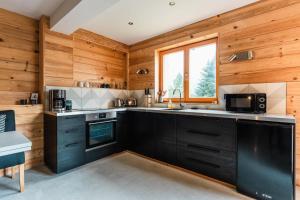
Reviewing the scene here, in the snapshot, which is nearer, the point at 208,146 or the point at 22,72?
the point at 208,146

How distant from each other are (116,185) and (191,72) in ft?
7.60

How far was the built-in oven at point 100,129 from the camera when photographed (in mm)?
2730

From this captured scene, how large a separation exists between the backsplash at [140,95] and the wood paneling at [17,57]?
0.38m

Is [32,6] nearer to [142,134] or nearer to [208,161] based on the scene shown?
[142,134]

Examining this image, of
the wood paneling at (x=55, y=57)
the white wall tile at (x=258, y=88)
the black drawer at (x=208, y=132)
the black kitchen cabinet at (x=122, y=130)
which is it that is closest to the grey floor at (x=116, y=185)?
the black drawer at (x=208, y=132)

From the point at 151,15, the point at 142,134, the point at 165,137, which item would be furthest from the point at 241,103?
the point at 151,15

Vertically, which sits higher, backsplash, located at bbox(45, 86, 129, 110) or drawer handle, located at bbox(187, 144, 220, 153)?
backsplash, located at bbox(45, 86, 129, 110)

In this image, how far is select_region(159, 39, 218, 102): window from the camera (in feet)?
9.68

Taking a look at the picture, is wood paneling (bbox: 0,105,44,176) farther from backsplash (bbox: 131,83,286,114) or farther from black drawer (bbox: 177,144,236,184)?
backsplash (bbox: 131,83,286,114)

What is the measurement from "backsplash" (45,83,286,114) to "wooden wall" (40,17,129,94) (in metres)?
0.23

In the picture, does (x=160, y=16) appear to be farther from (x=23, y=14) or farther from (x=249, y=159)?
(x=249, y=159)

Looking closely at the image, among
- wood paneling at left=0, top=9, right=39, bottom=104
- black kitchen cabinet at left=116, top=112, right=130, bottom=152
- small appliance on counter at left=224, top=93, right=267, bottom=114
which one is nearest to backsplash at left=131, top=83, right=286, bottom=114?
small appliance on counter at left=224, top=93, right=267, bottom=114

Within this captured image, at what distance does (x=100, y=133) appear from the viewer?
9.57 feet

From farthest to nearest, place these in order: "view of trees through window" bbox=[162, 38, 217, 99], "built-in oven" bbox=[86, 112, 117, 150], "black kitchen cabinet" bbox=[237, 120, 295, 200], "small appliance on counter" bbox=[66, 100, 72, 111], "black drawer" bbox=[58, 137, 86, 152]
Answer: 1. "view of trees through window" bbox=[162, 38, 217, 99]
2. "small appliance on counter" bbox=[66, 100, 72, 111]
3. "built-in oven" bbox=[86, 112, 117, 150]
4. "black drawer" bbox=[58, 137, 86, 152]
5. "black kitchen cabinet" bbox=[237, 120, 295, 200]
